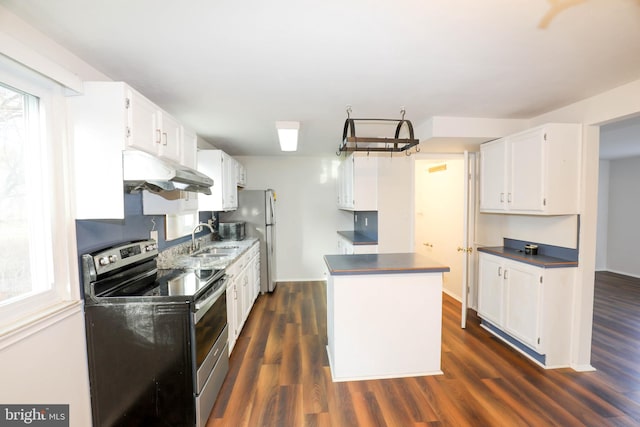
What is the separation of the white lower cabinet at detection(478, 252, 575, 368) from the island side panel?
950 millimetres

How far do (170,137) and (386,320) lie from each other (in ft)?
7.59

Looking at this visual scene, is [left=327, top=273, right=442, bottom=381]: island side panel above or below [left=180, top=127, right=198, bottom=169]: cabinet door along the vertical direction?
below

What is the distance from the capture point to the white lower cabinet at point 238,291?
8.54ft

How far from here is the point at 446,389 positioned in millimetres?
2146

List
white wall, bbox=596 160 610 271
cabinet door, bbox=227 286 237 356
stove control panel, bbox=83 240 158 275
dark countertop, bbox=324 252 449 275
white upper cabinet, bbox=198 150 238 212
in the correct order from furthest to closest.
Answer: white wall, bbox=596 160 610 271
white upper cabinet, bbox=198 150 238 212
cabinet door, bbox=227 286 237 356
dark countertop, bbox=324 252 449 275
stove control panel, bbox=83 240 158 275

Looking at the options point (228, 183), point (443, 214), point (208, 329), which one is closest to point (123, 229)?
point (208, 329)

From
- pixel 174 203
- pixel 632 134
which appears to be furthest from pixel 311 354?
pixel 632 134

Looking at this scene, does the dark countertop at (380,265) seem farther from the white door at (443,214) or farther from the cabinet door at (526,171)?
the white door at (443,214)

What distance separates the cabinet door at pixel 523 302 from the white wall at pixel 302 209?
9.30 feet

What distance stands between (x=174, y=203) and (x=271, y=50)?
5.11 ft

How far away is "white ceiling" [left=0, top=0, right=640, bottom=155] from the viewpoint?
4.11 ft

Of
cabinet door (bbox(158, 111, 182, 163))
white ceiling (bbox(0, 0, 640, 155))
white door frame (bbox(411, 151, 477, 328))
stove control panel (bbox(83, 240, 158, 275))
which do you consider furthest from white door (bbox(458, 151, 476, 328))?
stove control panel (bbox(83, 240, 158, 275))

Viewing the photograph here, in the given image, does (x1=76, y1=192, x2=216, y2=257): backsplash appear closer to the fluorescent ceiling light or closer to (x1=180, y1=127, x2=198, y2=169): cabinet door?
(x1=180, y1=127, x2=198, y2=169): cabinet door

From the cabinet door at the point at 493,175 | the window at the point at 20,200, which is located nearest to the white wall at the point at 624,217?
the cabinet door at the point at 493,175
